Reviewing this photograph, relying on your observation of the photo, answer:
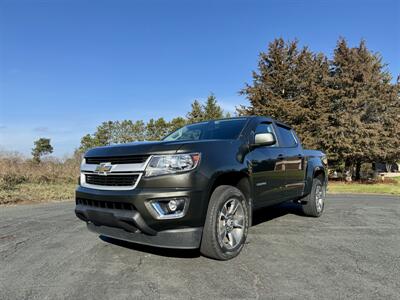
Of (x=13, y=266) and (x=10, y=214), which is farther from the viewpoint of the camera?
(x=10, y=214)

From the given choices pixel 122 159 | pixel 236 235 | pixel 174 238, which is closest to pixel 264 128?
pixel 236 235

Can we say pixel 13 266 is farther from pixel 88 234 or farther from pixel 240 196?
pixel 240 196

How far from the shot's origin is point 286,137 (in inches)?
251

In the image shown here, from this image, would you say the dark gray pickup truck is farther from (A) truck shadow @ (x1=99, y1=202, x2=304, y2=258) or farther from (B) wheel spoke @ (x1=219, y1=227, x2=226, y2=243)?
(A) truck shadow @ (x1=99, y1=202, x2=304, y2=258)

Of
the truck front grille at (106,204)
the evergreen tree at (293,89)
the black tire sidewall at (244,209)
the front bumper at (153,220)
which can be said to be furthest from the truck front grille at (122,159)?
the evergreen tree at (293,89)

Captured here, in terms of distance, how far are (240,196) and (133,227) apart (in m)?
1.43

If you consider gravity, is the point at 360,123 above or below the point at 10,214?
above

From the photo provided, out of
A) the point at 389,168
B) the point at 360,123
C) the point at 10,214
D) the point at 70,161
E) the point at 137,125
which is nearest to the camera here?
the point at 10,214

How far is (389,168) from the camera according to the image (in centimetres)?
5109

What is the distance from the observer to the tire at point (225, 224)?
3881mm

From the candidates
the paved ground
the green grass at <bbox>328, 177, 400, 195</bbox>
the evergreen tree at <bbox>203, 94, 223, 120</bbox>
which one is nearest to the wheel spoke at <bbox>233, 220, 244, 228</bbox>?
the paved ground

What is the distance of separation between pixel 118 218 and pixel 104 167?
28.5 inches

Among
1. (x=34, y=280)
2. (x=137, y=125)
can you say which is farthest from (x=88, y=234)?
(x=137, y=125)

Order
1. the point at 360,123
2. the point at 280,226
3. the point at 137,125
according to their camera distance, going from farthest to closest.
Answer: the point at 137,125, the point at 360,123, the point at 280,226
